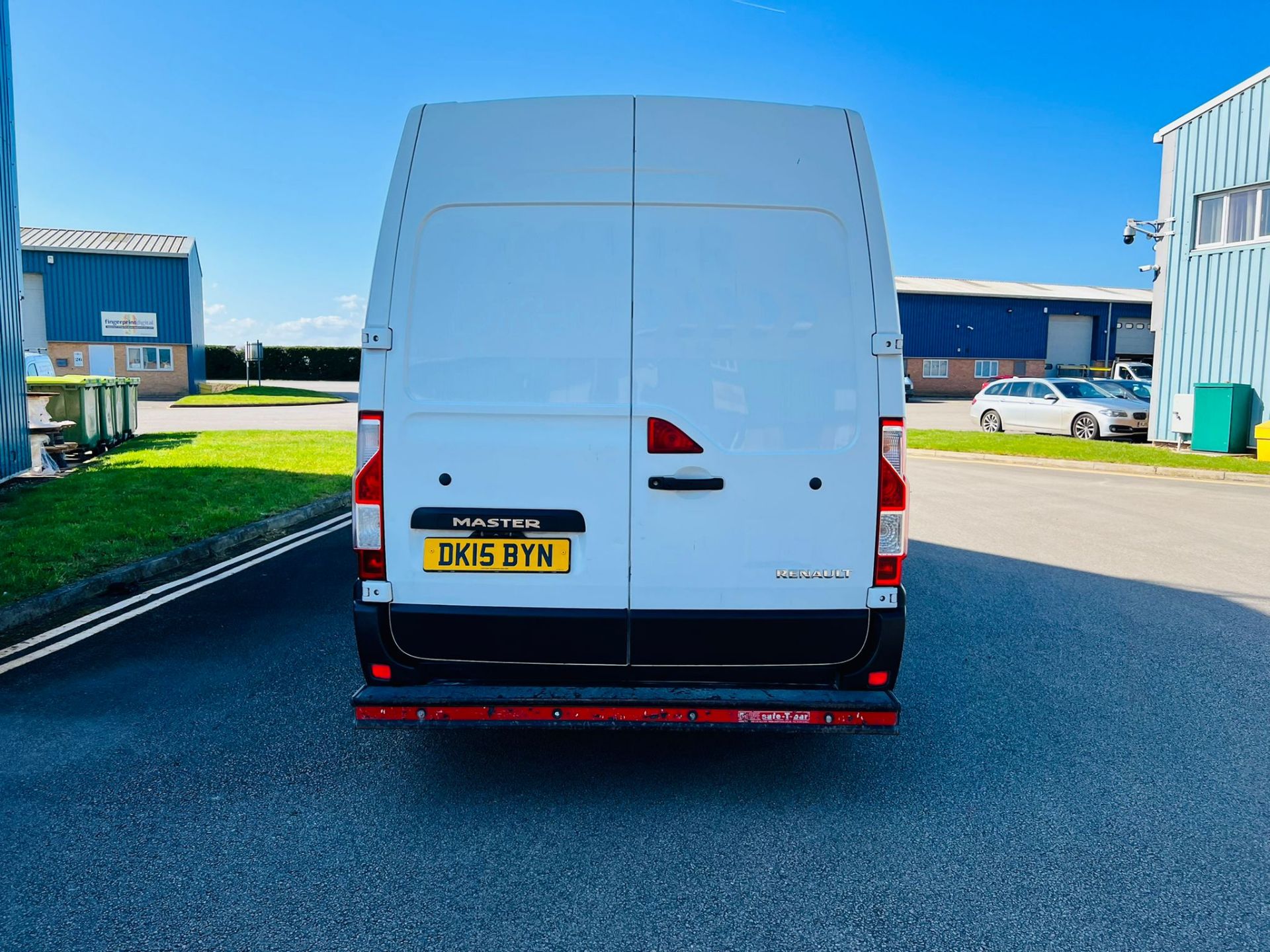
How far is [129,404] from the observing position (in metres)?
19.4

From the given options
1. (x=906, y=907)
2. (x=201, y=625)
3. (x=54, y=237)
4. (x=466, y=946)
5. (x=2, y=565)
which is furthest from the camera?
(x=54, y=237)

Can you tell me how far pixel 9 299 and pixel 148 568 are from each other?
743 centimetres

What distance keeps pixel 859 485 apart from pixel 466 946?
1959 mm

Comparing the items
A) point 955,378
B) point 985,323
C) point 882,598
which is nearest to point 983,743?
point 882,598

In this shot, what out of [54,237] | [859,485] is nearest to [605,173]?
[859,485]

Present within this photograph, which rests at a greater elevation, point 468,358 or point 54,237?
point 54,237

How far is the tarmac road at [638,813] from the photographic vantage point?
2.81 meters

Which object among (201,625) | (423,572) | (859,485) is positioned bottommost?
(201,625)

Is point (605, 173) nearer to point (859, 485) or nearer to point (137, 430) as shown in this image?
point (859, 485)

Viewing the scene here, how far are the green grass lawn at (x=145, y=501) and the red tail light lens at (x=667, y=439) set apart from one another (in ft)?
16.9

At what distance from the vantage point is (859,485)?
342 centimetres

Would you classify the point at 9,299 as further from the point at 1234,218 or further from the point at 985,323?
the point at 985,323

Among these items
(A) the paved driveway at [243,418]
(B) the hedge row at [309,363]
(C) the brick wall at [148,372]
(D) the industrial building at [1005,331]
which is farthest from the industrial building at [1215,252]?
(B) the hedge row at [309,363]

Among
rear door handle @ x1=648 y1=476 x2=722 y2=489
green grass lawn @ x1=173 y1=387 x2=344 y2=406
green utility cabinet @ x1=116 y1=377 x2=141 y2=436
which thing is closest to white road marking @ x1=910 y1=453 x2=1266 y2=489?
rear door handle @ x1=648 y1=476 x2=722 y2=489
